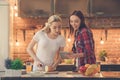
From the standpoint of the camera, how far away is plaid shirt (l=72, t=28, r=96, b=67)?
12.8ft

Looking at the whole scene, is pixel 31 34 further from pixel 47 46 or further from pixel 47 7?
pixel 47 46

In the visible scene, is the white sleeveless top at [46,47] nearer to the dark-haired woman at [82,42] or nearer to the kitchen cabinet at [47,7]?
the dark-haired woman at [82,42]

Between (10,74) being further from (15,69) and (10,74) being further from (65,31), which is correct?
(65,31)

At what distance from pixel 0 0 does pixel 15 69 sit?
266 centimetres

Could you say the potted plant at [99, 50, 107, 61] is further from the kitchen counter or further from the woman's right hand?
the kitchen counter

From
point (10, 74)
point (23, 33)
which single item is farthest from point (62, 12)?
point (10, 74)

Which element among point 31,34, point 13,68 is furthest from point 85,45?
point 31,34

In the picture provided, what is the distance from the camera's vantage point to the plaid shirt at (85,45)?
3900 millimetres

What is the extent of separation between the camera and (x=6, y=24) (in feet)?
19.3

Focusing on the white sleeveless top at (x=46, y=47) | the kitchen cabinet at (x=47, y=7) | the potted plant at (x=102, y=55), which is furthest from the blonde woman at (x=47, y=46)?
the potted plant at (x=102, y=55)

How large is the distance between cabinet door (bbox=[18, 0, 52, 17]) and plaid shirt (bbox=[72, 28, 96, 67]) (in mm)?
2386

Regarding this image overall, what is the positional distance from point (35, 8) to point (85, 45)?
2.59m

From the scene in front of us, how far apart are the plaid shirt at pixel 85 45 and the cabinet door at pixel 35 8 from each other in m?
2.39

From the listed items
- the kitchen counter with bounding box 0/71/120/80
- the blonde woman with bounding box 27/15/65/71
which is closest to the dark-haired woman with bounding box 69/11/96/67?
the blonde woman with bounding box 27/15/65/71
